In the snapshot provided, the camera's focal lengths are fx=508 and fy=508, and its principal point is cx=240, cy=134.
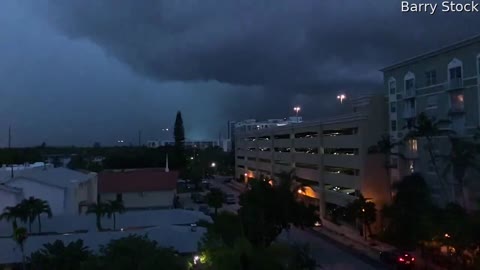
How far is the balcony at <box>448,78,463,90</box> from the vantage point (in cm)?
3466

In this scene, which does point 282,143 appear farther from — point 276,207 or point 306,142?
point 276,207

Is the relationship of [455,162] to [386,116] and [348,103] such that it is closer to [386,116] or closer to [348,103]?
[386,116]

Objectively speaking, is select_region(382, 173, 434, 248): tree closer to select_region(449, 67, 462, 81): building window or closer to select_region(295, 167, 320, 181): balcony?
select_region(449, 67, 462, 81): building window

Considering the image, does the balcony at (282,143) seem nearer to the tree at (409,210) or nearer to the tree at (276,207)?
the tree at (276,207)

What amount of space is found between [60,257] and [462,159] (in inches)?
871

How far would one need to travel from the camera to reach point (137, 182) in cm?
5462

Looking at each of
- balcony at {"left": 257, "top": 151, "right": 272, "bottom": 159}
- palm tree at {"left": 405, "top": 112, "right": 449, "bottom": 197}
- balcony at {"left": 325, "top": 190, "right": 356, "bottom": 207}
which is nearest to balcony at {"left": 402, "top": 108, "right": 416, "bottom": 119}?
palm tree at {"left": 405, "top": 112, "right": 449, "bottom": 197}

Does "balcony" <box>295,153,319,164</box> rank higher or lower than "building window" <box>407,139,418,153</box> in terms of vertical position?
lower

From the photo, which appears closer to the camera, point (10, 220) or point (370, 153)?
point (10, 220)

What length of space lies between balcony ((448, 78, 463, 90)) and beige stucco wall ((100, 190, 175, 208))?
100 feet

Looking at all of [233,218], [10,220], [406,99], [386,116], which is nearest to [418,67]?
[406,99]

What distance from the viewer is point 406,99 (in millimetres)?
41000

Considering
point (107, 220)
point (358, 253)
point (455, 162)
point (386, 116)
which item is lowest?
point (358, 253)

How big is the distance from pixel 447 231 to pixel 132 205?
117ft
